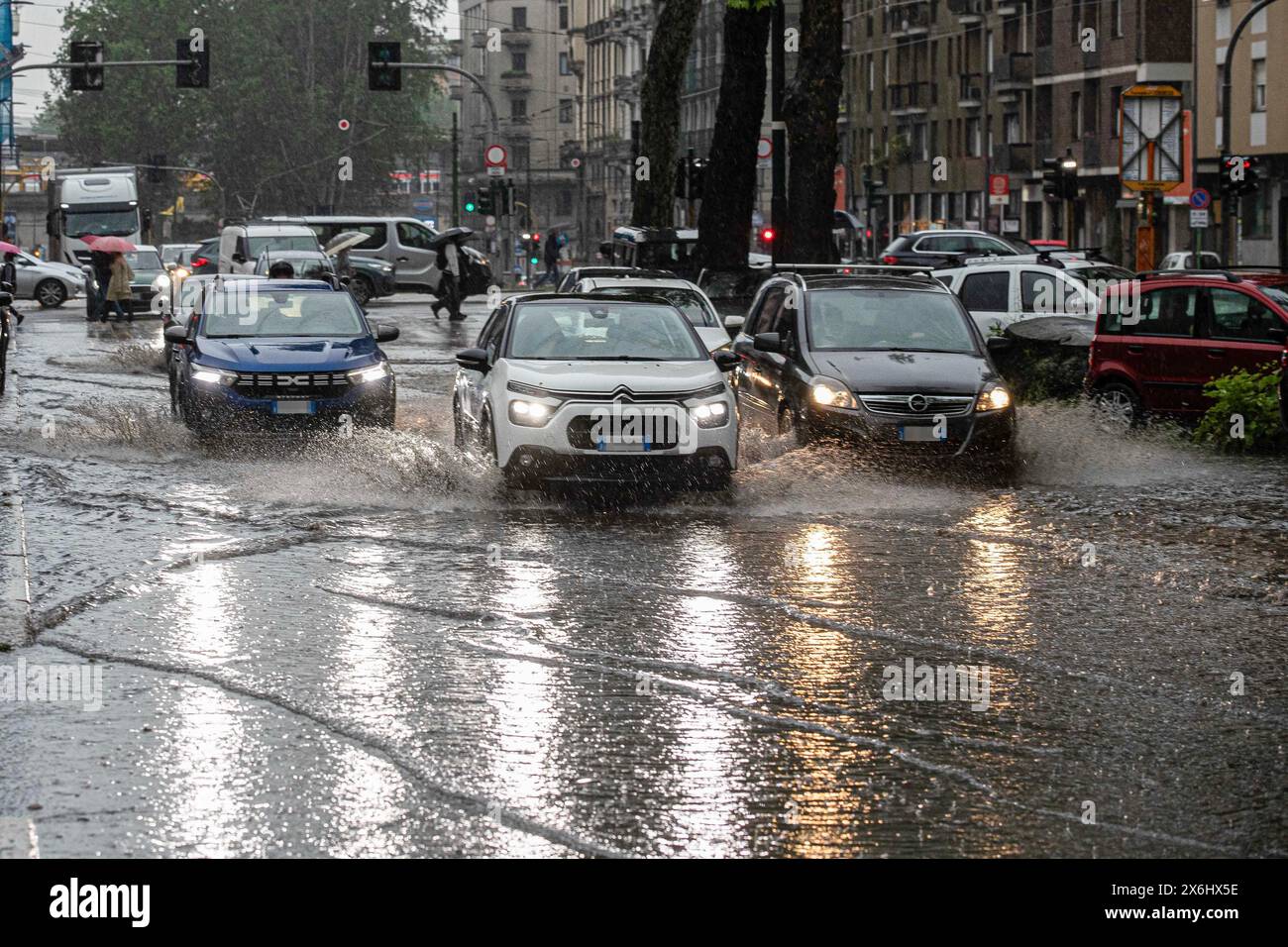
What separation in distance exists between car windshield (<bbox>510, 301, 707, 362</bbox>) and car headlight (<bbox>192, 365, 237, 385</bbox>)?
343 centimetres

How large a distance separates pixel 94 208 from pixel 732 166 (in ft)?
138

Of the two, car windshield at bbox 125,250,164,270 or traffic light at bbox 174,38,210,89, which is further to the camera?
car windshield at bbox 125,250,164,270

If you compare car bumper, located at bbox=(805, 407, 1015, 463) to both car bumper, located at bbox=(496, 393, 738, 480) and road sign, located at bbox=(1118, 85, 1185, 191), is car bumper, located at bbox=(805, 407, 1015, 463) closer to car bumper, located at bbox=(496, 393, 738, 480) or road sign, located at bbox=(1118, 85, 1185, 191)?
car bumper, located at bbox=(496, 393, 738, 480)

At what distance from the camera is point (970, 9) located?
268 feet

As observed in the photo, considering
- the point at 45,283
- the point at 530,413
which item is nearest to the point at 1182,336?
the point at 530,413

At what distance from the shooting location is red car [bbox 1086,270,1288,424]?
1981cm

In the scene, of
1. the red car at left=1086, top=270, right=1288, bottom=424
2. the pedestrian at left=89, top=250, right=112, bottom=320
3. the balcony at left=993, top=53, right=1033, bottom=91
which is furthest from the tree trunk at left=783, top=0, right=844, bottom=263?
the balcony at left=993, top=53, right=1033, bottom=91

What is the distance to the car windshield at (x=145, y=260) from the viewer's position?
5312 centimetres

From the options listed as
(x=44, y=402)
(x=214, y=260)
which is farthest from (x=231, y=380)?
(x=214, y=260)

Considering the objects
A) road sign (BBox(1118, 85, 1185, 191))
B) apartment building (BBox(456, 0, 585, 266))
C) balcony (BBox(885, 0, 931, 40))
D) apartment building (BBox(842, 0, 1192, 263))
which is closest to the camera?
road sign (BBox(1118, 85, 1185, 191))

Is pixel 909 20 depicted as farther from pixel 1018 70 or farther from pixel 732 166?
pixel 732 166

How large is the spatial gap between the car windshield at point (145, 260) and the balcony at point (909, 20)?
4199 cm

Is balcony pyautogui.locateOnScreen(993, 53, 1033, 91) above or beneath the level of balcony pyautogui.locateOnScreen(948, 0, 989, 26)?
beneath

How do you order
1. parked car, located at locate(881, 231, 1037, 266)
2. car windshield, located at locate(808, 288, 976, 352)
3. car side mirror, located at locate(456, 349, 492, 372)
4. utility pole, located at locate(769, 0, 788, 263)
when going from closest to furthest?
1. car side mirror, located at locate(456, 349, 492, 372)
2. car windshield, located at locate(808, 288, 976, 352)
3. utility pole, located at locate(769, 0, 788, 263)
4. parked car, located at locate(881, 231, 1037, 266)
